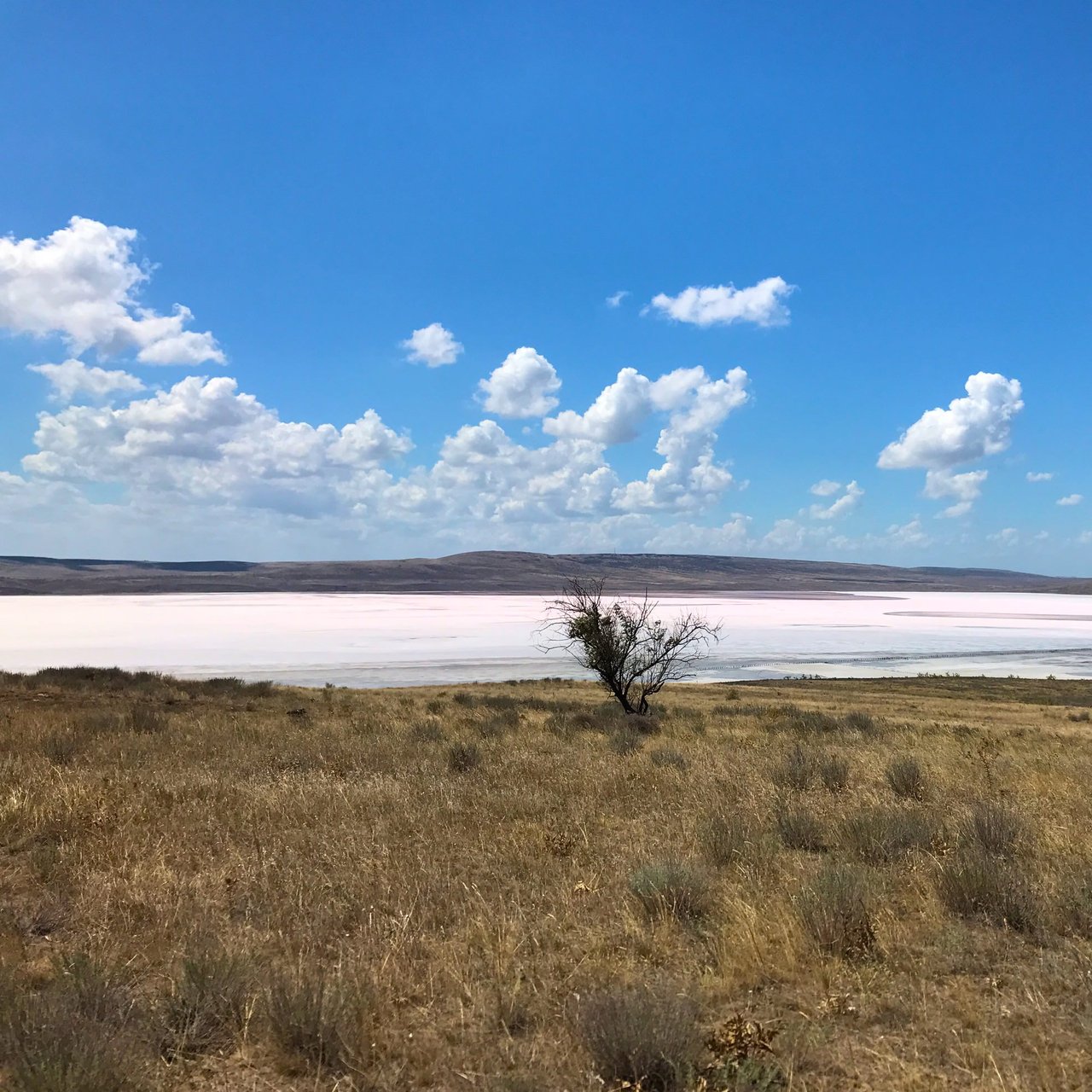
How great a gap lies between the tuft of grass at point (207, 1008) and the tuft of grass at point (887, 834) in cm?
522

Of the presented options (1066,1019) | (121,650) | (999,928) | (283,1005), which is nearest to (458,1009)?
(283,1005)

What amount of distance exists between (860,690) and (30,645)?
53845mm

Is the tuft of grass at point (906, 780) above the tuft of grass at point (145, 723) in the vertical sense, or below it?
above

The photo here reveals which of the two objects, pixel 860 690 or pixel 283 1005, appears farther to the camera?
pixel 860 690

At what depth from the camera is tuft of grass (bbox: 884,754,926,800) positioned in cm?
1047

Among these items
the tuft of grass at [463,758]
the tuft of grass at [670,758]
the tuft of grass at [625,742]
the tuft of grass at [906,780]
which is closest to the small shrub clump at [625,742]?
the tuft of grass at [625,742]

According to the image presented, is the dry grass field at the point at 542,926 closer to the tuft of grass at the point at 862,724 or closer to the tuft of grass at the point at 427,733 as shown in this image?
the tuft of grass at the point at 427,733

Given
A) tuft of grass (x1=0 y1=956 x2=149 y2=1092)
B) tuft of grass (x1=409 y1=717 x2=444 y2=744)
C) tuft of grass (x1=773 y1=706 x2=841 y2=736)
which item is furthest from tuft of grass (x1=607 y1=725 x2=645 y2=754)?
tuft of grass (x1=0 y1=956 x2=149 y2=1092)

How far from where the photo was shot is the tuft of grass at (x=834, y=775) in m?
11.0

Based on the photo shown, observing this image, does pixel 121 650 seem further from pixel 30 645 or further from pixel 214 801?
pixel 214 801

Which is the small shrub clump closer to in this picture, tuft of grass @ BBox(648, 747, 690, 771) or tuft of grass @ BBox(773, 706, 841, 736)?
tuft of grass @ BBox(648, 747, 690, 771)

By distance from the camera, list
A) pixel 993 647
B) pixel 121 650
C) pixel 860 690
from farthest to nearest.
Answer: pixel 993 647 < pixel 121 650 < pixel 860 690

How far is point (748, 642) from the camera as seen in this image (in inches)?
2891

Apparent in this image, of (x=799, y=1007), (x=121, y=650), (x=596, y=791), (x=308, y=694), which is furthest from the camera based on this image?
(x=121, y=650)
